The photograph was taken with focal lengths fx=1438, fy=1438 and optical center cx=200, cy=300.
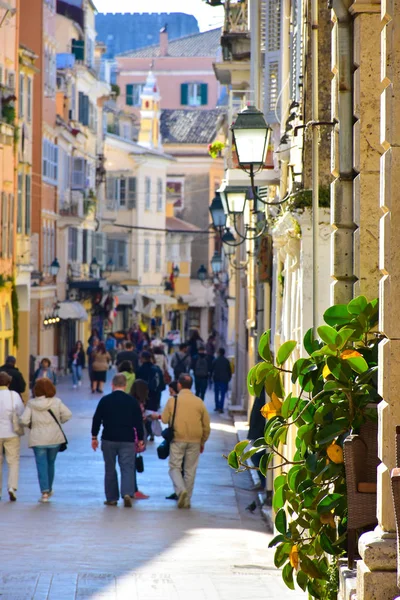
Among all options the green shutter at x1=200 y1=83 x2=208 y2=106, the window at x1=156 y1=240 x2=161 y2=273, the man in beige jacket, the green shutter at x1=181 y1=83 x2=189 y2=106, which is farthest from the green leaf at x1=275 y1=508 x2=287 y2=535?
the green shutter at x1=181 y1=83 x2=189 y2=106

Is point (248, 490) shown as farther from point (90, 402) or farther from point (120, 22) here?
point (120, 22)

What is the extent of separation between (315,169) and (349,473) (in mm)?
3545

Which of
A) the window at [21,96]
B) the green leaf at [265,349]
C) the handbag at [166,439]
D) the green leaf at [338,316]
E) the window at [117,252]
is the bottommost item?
the handbag at [166,439]

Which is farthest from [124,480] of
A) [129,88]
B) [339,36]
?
[129,88]

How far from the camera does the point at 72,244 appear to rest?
54.8 m

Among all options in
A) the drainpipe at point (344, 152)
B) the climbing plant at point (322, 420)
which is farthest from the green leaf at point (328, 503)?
the drainpipe at point (344, 152)

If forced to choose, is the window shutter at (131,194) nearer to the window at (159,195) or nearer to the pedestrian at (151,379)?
the window at (159,195)

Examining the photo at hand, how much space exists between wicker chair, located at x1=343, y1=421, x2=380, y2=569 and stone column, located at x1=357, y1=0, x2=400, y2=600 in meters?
0.32

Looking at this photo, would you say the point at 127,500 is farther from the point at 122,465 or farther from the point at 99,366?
the point at 99,366

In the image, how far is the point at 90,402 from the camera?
3578 centimetres

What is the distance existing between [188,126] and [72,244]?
1325 inches

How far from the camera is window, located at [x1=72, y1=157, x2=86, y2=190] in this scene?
5447cm

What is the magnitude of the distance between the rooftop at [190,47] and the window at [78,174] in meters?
40.7

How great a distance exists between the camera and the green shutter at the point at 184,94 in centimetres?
9488
